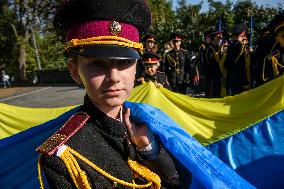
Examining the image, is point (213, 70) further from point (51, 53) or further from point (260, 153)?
point (51, 53)

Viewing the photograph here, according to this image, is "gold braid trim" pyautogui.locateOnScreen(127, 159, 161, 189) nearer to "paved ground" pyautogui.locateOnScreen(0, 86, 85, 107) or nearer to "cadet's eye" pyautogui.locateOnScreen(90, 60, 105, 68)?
"cadet's eye" pyautogui.locateOnScreen(90, 60, 105, 68)

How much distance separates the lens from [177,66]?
31.0 feet

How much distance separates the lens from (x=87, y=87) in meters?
1.67

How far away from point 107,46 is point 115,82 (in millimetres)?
172

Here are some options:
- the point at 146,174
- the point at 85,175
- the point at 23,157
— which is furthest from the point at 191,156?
the point at 23,157

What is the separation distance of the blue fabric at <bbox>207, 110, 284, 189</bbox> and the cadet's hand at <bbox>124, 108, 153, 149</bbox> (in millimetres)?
2326

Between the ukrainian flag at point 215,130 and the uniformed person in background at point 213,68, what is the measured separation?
16.6 feet

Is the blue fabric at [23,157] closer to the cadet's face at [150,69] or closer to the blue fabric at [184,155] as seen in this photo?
the blue fabric at [184,155]

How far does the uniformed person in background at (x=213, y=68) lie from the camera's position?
9703mm

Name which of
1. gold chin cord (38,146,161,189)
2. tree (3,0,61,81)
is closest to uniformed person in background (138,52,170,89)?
gold chin cord (38,146,161,189)

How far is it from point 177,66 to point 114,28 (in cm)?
775

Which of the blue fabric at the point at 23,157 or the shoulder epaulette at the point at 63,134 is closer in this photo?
the shoulder epaulette at the point at 63,134

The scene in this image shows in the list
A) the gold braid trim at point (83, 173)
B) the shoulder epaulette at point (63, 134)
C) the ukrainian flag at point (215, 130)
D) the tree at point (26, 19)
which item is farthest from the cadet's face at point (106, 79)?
the tree at point (26, 19)

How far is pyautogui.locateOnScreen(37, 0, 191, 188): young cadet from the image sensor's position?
5.34ft
